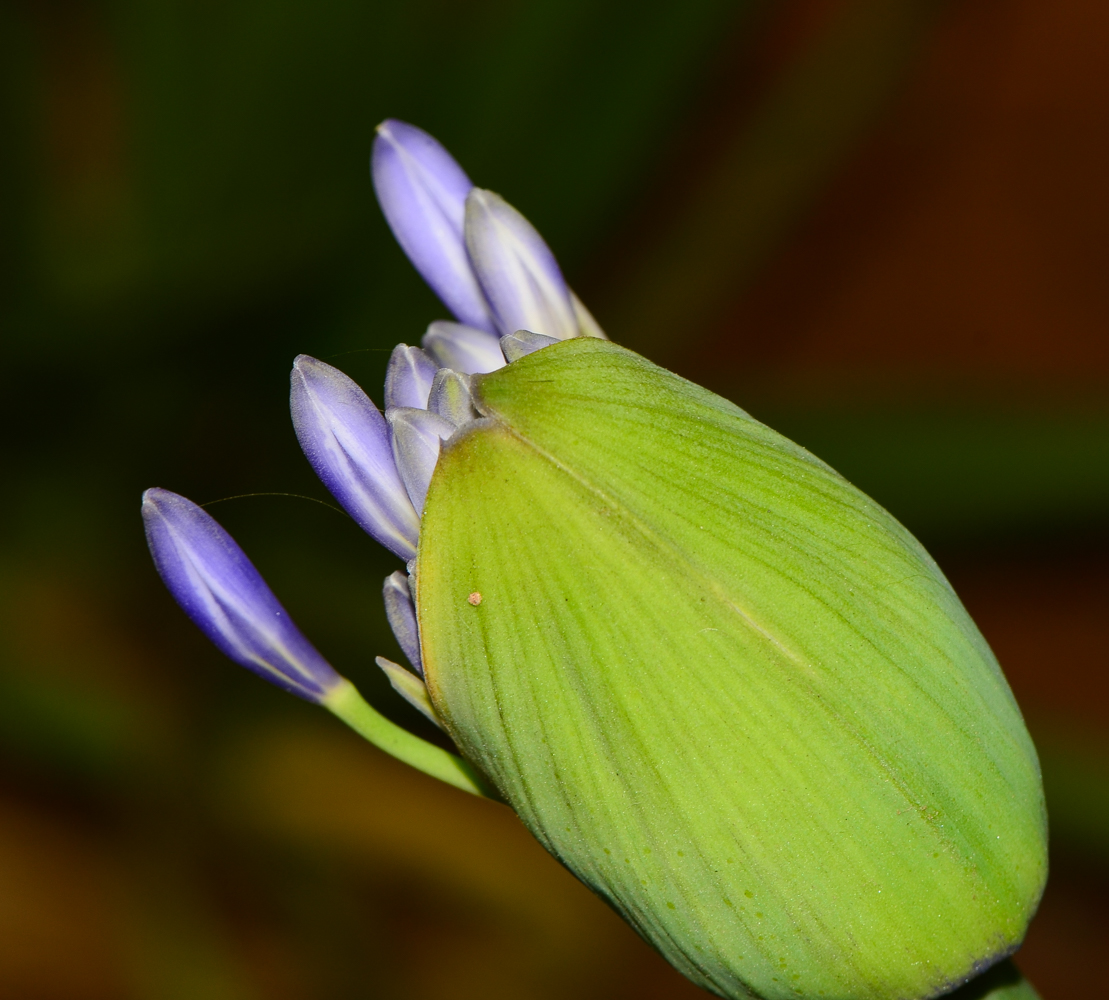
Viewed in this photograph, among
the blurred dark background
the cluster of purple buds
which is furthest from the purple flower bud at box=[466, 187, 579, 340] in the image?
the blurred dark background

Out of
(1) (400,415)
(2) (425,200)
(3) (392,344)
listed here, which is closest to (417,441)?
(1) (400,415)

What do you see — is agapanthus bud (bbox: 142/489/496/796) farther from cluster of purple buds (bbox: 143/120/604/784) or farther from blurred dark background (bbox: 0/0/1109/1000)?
blurred dark background (bbox: 0/0/1109/1000)

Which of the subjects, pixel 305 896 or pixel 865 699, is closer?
pixel 865 699

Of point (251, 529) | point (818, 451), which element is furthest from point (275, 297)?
point (818, 451)

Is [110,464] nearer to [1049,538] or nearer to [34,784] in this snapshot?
[34,784]

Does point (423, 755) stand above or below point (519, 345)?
below

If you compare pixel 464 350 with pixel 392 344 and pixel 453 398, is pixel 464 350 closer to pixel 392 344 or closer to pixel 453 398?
pixel 453 398
